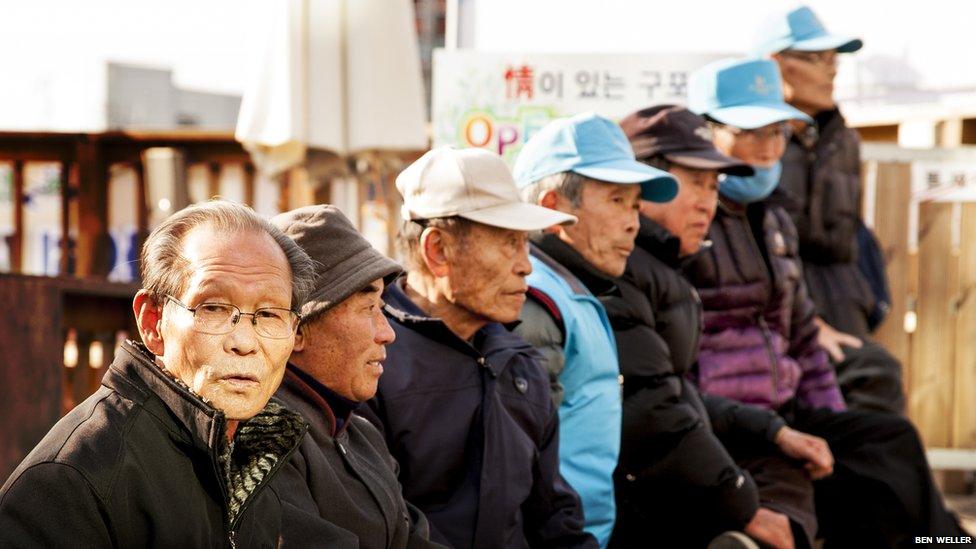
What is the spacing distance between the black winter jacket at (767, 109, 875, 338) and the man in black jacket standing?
1.73m

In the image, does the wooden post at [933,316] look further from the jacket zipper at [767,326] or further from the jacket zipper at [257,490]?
the jacket zipper at [257,490]

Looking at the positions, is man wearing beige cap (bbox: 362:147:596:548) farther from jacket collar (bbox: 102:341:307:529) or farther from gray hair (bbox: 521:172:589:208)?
jacket collar (bbox: 102:341:307:529)

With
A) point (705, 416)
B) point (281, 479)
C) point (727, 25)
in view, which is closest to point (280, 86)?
point (727, 25)

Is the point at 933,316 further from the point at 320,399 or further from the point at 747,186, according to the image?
the point at 320,399

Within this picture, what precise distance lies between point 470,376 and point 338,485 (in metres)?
0.80

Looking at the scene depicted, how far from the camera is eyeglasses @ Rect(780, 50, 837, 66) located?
22.9 feet

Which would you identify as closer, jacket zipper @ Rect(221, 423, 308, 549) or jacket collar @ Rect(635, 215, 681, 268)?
jacket zipper @ Rect(221, 423, 308, 549)

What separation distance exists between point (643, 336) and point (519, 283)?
2.78ft

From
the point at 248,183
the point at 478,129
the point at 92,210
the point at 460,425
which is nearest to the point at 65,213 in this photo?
the point at 92,210

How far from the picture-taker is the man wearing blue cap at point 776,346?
548cm

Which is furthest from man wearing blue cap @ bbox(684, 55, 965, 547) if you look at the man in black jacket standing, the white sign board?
the white sign board

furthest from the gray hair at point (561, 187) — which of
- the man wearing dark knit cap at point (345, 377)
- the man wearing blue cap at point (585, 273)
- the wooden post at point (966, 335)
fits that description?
the wooden post at point (966, 335)

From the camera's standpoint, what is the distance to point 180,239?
2.52 m

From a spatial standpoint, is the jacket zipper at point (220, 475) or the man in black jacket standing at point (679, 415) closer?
the jacket zipper at point (220, 475)
